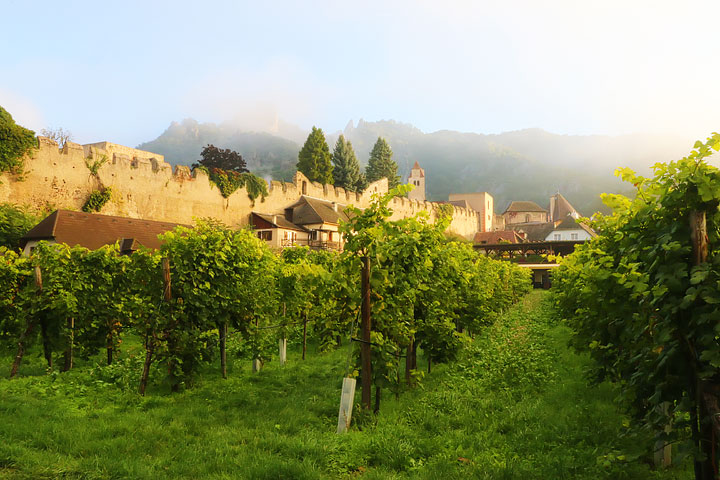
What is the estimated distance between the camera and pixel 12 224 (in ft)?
86.8

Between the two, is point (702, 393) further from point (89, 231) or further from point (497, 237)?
point (497, 237)

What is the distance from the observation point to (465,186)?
19738 cm

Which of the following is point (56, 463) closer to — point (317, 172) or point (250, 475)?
point (250, 475)

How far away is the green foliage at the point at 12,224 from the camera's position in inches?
1028

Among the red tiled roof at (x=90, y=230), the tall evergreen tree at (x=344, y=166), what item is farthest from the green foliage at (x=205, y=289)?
the tall evergreen tree at (x=344, y=166)

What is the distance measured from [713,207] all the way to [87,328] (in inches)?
460

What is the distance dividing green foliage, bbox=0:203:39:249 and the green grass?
20439 millimetres

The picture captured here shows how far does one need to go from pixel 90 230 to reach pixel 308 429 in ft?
87.8

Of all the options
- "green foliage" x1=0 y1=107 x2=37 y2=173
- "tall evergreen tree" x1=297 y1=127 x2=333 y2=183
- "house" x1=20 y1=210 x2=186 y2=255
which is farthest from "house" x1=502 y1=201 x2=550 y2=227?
"green foliage" x1=0 y1=107 x2=37 y2=173

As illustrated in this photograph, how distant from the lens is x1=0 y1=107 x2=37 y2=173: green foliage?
2866 cm

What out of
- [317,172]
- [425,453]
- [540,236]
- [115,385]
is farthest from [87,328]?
[540,236]

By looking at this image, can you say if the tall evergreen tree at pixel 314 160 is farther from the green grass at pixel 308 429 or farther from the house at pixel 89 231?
the green grass at pixel 308 429

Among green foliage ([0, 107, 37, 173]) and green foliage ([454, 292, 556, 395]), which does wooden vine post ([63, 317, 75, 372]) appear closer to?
green foliage ([454, 292, 556, 395])

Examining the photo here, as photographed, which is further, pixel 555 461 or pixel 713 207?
pixel 555 461
